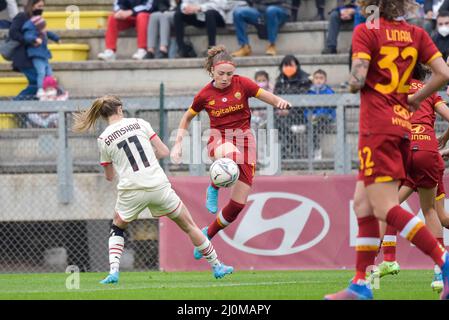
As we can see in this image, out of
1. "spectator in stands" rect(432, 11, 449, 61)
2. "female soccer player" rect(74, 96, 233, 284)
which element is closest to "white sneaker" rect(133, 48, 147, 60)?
"spectator in stands" rect(432, 11, 449, 61)

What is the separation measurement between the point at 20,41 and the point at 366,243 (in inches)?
454

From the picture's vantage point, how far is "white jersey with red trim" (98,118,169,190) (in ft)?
35.4

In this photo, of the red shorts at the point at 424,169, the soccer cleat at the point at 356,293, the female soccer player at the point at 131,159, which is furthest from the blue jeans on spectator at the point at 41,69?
the soccer cleat at the point at 356,293

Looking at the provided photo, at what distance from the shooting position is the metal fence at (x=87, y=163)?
15.2m

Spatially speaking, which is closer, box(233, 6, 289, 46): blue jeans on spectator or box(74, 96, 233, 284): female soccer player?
box(74, 96, 233, 284): female soccer player

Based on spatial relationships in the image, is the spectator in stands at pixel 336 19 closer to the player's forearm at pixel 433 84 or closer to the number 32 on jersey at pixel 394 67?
the player's forearm at pixel 433 84

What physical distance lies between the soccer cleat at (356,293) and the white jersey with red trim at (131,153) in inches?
125

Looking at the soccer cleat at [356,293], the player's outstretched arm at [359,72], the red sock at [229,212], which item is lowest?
the red sock at [229,212]

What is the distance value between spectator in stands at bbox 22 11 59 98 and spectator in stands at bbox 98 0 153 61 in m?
1.17

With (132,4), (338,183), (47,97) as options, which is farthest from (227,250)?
(132,4)

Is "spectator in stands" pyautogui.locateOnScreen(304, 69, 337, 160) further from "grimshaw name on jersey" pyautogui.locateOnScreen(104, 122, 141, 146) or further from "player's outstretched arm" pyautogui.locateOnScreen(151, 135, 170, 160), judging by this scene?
"grimshaw name on jersey" pyautogui.locateOnScreen(104, 122, 141, 146)

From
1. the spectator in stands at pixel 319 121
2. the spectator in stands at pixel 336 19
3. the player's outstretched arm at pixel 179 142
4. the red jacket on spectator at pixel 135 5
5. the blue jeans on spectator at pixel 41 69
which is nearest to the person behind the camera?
the player's outstretched arm at pixel 179 142

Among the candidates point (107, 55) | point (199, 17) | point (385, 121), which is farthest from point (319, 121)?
point (385, 121)

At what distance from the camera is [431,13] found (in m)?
17.6
